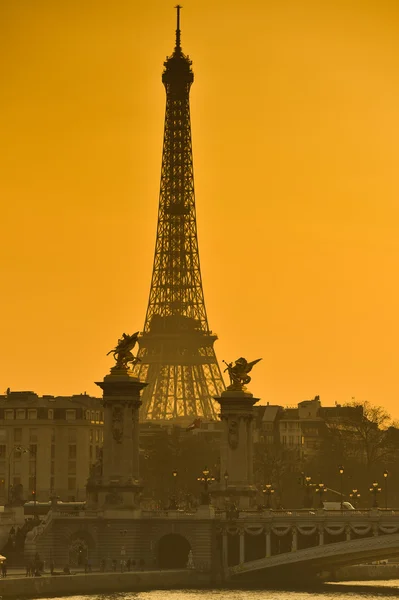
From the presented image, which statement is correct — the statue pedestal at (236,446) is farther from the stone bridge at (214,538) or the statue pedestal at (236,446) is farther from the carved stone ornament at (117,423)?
the carved stone ornament at (117,423)

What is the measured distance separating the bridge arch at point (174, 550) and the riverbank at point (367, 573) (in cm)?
1263

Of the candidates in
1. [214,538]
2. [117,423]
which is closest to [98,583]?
[214,538]

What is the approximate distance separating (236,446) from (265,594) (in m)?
24.7

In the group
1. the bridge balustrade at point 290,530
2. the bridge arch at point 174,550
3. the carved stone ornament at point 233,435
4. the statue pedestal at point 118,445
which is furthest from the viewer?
the carved stone ornament at point 233,435

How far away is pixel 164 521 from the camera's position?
175500mm

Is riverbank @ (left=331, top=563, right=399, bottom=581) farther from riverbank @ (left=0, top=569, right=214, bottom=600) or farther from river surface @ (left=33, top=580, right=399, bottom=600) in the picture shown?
riverbank @ (left=0, top=569, right=214, bottom=600)

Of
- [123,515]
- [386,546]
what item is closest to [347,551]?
[386,546]

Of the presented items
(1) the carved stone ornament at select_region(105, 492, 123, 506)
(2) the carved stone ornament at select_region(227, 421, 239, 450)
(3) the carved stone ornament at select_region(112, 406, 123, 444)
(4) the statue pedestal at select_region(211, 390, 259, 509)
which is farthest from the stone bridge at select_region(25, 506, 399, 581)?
(2) the carved stone ornament at select_region(227, 421, 239, 450)

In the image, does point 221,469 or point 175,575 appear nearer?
point 175,575

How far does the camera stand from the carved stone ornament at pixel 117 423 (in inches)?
7032

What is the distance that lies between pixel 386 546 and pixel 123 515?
17.5 metres

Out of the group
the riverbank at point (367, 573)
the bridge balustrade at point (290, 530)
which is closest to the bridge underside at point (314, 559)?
the bridge balustrade at point (290, 530)

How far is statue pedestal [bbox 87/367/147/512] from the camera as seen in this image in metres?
178

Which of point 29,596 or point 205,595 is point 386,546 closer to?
point 205,595
